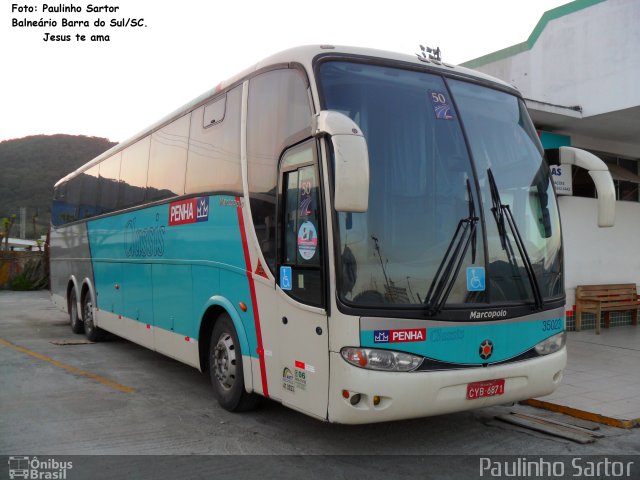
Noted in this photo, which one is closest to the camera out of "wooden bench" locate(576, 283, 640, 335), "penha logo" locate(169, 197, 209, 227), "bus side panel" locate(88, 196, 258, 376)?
"bus side panel" locate(88, 196, 258, 376)

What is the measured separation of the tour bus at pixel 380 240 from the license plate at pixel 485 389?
0.06ft

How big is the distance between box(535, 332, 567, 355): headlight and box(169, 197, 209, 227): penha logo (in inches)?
147

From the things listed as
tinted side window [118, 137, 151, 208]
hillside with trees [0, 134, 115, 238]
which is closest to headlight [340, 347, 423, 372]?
tinted side window [118, 137, 151, 208]

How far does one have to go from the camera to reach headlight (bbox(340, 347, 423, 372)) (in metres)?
4.68

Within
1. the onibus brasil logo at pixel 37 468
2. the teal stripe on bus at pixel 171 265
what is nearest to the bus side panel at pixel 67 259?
the teal stripe on bus at pixel 171 265

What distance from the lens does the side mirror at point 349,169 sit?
4234mm

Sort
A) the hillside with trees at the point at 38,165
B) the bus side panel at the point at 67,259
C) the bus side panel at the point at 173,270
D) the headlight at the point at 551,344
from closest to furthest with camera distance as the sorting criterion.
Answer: the headlight at the point at 551,344 < the bus side panel at the point at 173,270 < the bus side panel at the point at 67,259 < the hillside with trees at the point at 38,165

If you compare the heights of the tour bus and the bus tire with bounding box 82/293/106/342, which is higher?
the tour bus

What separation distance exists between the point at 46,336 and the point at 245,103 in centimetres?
861

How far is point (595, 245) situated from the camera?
41.1ft

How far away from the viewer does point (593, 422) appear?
645 cm

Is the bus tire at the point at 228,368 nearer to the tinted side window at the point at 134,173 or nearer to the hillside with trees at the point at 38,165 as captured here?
the tinted side window at the point at 134,173

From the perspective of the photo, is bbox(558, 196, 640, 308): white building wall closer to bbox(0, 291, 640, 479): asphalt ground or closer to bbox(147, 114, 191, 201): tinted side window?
bbox(0, 291, 640, 479): asphalt ground

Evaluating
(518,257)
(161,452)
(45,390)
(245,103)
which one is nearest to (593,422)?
(518,257)
